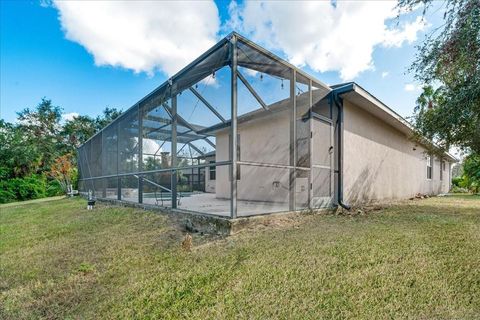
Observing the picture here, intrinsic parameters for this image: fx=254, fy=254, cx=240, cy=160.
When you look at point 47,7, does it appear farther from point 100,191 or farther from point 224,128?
point 224,128

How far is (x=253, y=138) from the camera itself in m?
6.77

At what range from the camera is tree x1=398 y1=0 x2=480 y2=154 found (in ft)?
15.8

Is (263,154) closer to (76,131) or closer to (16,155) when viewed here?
(16,155)

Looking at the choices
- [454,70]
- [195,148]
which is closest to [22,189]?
[195,148]

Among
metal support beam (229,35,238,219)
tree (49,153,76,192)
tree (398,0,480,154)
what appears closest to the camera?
metal support beam (229,35,238,219)

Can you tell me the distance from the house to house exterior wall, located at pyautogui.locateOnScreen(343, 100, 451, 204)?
0.19ft

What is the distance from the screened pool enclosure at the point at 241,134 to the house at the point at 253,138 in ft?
0.08

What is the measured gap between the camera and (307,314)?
6.65 feet

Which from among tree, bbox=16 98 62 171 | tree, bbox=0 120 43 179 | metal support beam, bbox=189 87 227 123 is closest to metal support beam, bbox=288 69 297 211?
metal support beam, bbox=189 87 227 123

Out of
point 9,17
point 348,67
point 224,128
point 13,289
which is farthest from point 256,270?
point 9,17

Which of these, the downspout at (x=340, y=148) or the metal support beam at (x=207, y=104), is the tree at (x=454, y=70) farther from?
the metal support beam at (x=207, y=104)

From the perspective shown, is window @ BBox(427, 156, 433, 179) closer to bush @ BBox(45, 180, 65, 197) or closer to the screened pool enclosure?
the screened pool enclosure

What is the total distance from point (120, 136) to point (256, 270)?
27.2 feet

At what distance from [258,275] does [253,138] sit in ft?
14.5
